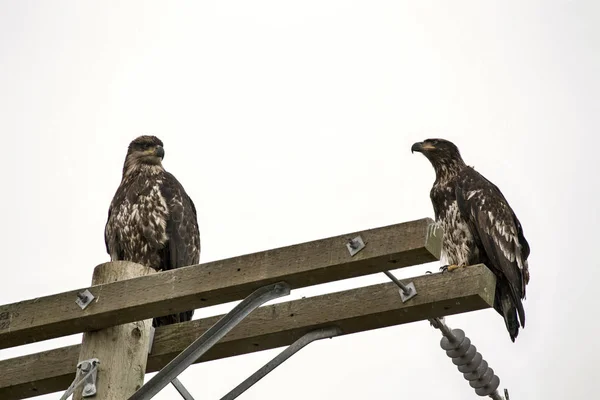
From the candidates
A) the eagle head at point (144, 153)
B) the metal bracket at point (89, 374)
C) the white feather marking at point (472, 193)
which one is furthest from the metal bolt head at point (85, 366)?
the white feather marking at point (472, 193)

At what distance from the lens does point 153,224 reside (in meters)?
8.88

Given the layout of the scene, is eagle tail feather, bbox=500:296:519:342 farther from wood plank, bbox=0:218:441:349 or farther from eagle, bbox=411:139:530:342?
wood plank, bbox=0:218:441:349

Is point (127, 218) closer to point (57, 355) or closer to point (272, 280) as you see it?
point (57, 355)

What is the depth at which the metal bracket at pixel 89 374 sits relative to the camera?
5.12 metres

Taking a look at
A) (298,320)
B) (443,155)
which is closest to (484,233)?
(443,155)

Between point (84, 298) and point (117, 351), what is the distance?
335 mm

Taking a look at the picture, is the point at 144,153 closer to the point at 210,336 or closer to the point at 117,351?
the point at 117,351

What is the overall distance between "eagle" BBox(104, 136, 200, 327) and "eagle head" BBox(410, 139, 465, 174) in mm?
2741

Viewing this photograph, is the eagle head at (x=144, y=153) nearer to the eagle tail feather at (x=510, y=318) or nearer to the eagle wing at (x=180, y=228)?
the eagle wing at (x=180, y=228)

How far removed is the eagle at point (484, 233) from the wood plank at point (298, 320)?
3541mm

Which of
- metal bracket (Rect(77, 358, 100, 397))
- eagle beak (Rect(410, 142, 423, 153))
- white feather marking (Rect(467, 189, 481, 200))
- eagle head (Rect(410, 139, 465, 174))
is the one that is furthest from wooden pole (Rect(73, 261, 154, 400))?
eagle beak (Rect(410, 142, 423, 153))

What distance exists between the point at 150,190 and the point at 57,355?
142 inches

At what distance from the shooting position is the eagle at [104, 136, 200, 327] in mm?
8805

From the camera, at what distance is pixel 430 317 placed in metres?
5.18
